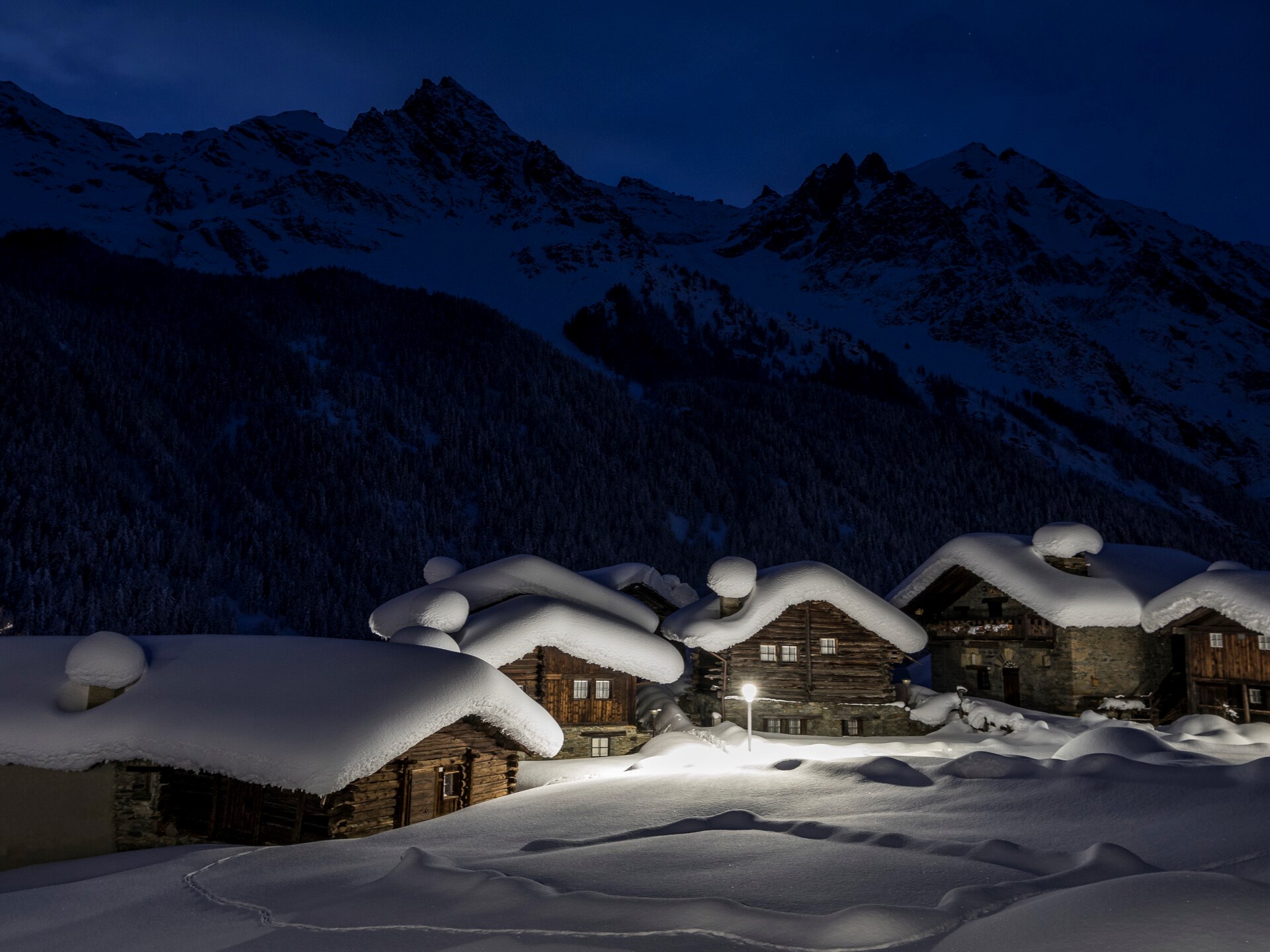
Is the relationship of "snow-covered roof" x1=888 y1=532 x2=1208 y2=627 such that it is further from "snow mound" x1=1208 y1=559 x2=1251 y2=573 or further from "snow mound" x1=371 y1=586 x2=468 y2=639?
"snow mound" x1=371 y1=586 x2=468 y2=639

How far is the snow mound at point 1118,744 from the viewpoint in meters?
16.8

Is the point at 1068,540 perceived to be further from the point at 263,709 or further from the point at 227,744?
the point at 227,744

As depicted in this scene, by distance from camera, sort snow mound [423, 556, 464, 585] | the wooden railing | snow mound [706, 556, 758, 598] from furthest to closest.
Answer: snow mound [423, 556, 464, 585], the wooden railing, snow mound [706, 556, 758, 598]

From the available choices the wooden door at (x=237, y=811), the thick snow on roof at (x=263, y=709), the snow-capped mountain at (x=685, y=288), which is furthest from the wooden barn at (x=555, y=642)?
the snow-capped mountain at (x=685, y=288)

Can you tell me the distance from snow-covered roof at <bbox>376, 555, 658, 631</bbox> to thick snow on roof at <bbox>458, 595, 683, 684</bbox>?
1.83 ft

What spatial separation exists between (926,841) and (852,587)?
20.2 m

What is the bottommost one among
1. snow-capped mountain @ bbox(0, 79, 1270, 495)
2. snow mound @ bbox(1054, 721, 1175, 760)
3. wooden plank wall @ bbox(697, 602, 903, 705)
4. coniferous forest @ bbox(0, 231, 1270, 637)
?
snow mound @ bbox(1054, 721, 1175, 760)

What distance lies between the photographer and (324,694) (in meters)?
15.3

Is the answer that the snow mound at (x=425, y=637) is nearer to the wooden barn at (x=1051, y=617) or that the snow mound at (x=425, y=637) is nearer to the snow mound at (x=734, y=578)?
the snow mound at (x=734, y=578)

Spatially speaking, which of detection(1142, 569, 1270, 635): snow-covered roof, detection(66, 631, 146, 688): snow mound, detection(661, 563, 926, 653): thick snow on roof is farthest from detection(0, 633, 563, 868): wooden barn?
detection(1142, 569, 1270, 635): snow-covered roof

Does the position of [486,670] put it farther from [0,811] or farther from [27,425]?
[27,425]

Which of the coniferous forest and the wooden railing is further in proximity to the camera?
the coniferous forest

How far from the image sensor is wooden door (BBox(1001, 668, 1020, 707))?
106ft

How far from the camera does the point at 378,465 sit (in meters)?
91.1
